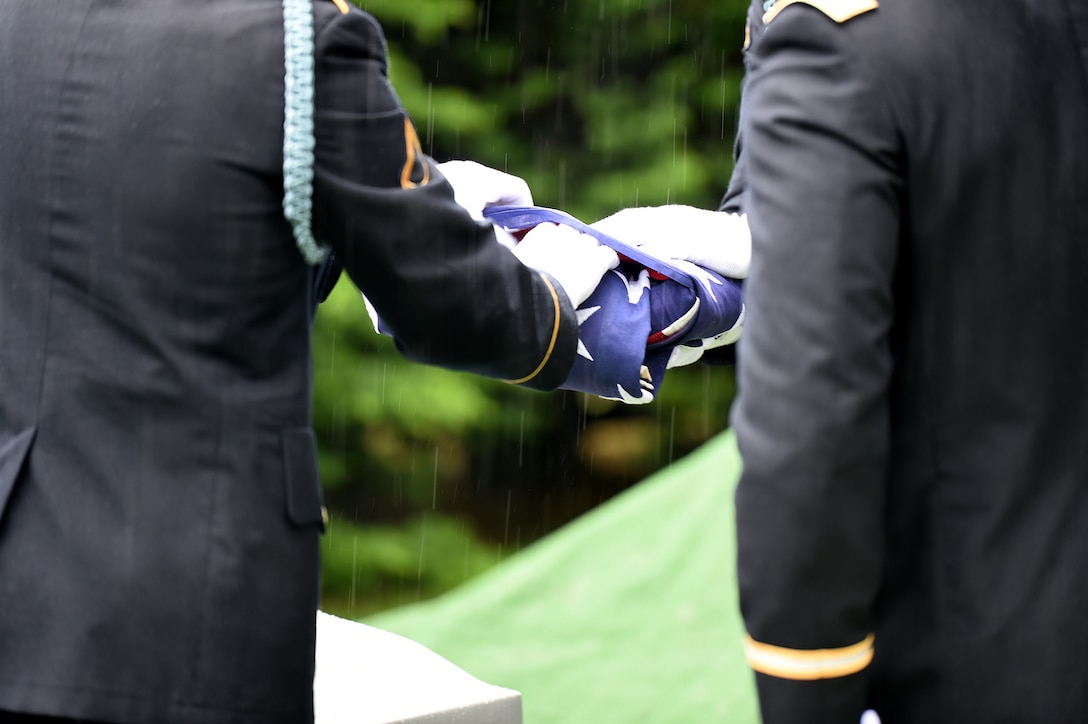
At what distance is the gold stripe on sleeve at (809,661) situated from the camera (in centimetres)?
119

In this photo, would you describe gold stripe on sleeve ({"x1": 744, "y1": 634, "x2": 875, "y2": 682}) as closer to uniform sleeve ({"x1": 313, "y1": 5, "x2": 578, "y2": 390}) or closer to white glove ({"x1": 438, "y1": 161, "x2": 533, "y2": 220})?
uniform sleeve ({"x1": 313, "y1": 5, "x2": 578, "y2": 390})

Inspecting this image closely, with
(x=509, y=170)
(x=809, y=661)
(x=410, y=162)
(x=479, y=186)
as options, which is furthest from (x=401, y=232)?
(x=509, y=170)

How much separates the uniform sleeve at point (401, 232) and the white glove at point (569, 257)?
9cm

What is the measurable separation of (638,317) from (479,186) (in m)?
0.29

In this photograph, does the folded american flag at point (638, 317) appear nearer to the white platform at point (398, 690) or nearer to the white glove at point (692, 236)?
the white glove at point (692, 236)

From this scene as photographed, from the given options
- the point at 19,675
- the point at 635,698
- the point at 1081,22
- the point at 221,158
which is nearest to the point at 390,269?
the point at 221,158

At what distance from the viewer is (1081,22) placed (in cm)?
125

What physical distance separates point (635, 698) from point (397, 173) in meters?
1.99

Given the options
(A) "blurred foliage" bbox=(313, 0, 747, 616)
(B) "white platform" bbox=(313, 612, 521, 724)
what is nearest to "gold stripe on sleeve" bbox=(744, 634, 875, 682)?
(B) "white platform" bbox=(313, 612, 521, 724)

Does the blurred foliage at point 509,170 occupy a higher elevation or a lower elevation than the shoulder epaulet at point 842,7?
lower

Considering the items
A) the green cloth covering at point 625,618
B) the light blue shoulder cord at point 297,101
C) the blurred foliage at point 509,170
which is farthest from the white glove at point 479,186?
the blurred foliage at point 509,170

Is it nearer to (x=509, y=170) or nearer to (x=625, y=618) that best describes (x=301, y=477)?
(x=625, y=618)

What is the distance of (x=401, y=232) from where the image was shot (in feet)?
4.87

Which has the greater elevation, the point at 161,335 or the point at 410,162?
the point at 410,162
